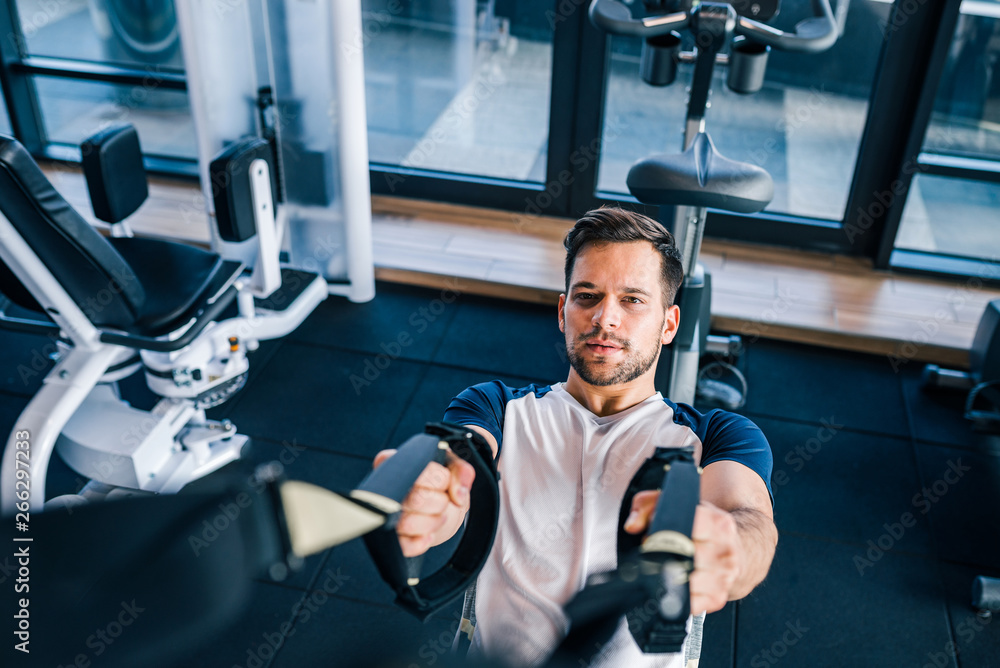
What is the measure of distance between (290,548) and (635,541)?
16.7 inches

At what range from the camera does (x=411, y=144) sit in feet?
13.7

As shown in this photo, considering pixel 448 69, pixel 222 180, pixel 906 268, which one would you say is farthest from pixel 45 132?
pixel 906 268

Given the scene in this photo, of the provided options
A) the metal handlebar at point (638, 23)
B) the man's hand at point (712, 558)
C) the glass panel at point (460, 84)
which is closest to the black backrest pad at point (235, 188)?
the metal handlebar at point (638, 23)

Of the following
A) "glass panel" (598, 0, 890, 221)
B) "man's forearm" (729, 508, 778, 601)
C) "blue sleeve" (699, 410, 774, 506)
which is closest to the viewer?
"man's forearm" (729, 508, 778, 601)

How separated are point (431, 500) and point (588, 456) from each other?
1.16 ft

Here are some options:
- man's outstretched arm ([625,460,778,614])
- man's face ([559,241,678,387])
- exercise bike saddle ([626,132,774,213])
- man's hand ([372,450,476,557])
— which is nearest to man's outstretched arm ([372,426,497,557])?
man's hand ([372,450,476,557])

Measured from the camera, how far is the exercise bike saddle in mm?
2256

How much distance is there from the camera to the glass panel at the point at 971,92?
3.27 m

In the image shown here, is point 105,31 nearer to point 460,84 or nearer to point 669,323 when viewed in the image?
point 460,84

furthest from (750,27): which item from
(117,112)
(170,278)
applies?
(117,112)

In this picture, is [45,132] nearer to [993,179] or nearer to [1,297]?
[1,297]

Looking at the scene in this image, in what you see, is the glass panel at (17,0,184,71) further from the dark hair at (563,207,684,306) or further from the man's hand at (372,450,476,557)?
the man's hand at (372,450,476,557)

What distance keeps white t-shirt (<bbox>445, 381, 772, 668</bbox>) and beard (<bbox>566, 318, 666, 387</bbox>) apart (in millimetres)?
65

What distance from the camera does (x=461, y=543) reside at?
1193 mm
